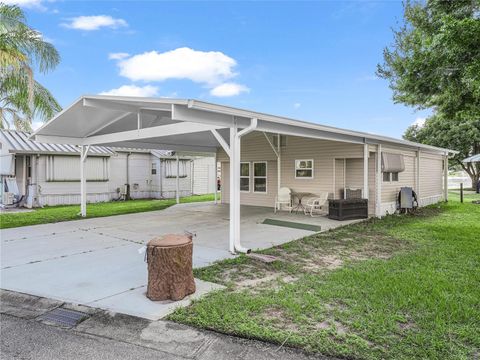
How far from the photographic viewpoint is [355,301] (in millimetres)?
3793

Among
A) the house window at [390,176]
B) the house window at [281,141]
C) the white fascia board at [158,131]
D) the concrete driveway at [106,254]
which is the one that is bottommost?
the concrete driveway at [106,254]

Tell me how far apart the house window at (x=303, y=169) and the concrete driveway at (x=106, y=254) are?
2.56m

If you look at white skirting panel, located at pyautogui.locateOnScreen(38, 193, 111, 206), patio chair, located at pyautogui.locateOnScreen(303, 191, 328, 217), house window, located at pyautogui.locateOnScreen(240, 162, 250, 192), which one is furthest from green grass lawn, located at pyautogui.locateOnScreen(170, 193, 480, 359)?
white skirting panel, located at pyautogui.locateOnScreen(38, 193, 111, 206)

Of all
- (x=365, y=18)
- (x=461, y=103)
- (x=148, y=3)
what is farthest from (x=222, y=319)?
(x=365, y=18)

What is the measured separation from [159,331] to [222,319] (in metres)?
0.61

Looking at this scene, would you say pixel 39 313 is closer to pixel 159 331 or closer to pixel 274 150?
pixel 159 331

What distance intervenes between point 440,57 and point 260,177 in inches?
298

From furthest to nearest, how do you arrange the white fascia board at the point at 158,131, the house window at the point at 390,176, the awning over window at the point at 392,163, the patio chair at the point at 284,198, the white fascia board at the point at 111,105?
the patio chair at the point at 284,198
the house window at the point at 390,176
the awning over window at the point at 392,163
the white fascia board at the point at 111,105
the white fascia board at the point at 158,131

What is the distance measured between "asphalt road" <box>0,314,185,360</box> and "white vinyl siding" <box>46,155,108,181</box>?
12.6m

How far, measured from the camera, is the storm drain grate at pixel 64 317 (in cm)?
338

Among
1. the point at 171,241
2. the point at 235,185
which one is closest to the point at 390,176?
the point at 235,185

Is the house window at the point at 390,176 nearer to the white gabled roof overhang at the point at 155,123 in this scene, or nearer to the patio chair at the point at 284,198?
the white gabled roof overhang at the point at 155,123

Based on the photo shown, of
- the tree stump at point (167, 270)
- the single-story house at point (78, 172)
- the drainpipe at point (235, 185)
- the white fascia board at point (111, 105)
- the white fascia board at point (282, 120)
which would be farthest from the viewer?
the single-story house at point (78, 172)

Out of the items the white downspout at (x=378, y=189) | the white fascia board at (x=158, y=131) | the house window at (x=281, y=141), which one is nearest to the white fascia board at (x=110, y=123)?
the white fascia board at (x=158, y=131)
